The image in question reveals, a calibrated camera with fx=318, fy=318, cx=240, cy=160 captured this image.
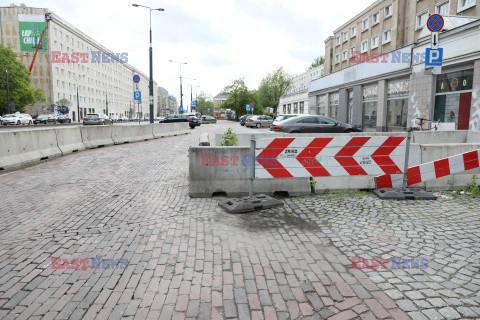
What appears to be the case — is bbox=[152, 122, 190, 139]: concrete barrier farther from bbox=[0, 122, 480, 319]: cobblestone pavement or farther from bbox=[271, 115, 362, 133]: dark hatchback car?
bbox=[0, 122, 480, 319]: cobblestone pavement

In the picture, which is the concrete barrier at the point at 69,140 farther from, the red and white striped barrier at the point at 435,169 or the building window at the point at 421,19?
→ the building window at the point at 421,19

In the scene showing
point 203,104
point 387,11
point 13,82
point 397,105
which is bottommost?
point 397,105

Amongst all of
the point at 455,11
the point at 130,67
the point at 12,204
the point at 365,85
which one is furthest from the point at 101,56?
the point at 12,204

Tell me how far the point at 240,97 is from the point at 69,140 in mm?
55604

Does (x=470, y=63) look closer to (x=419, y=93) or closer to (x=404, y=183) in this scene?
(x=419, y=93)

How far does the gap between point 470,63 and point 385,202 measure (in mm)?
13180

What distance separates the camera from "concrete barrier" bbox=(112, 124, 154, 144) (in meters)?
16.2

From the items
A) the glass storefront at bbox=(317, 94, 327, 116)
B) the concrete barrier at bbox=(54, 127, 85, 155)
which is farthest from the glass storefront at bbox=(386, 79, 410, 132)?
the concrete barrier at bbox=(54, 127, 85, 155)

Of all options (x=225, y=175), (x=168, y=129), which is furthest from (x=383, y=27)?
(x=225, y=175)

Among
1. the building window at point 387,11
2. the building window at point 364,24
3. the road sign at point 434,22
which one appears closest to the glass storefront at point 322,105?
the building window at point 364,24

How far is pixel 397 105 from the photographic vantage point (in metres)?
21.2

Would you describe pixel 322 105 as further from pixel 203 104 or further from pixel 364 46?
pixel 203 104

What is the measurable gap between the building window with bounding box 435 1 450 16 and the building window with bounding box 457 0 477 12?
3.03 ft

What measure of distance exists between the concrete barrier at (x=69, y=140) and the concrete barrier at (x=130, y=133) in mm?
2637
